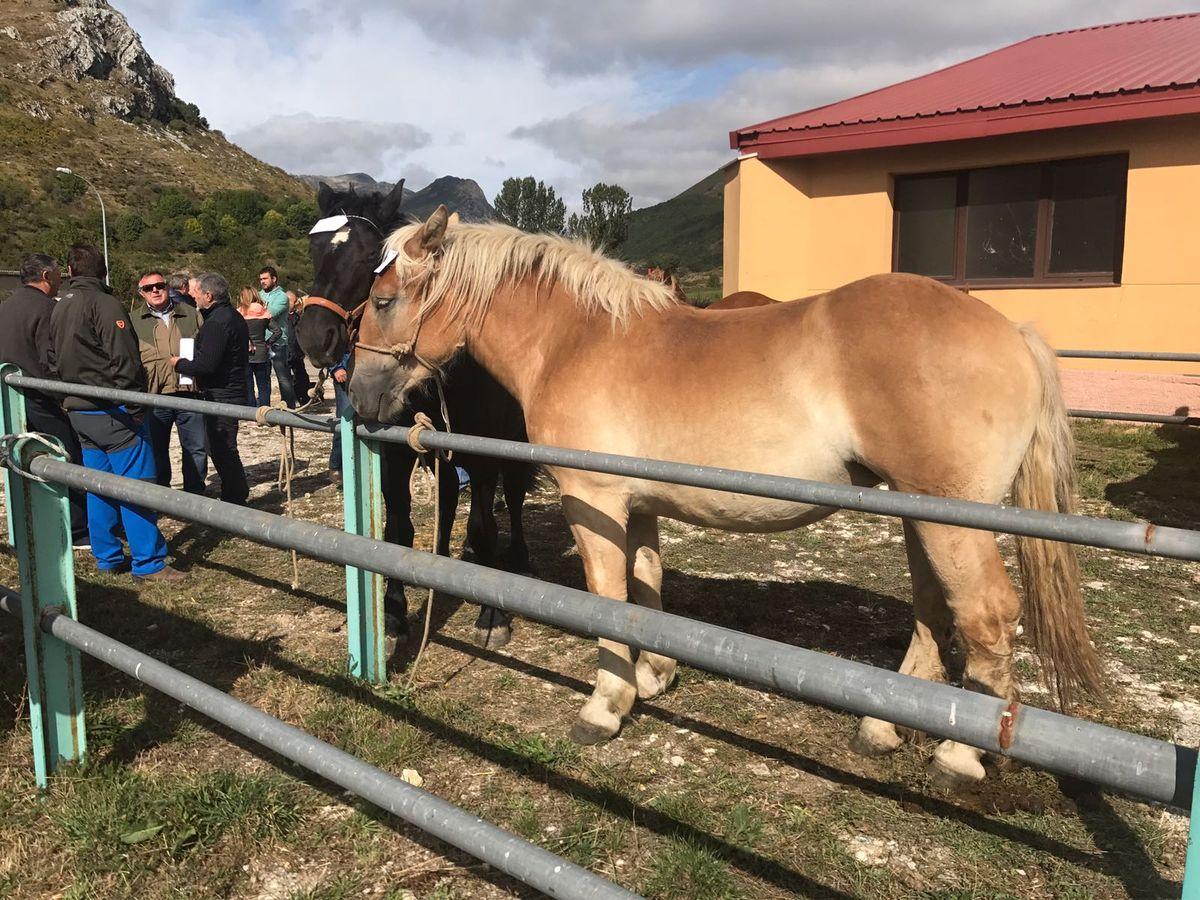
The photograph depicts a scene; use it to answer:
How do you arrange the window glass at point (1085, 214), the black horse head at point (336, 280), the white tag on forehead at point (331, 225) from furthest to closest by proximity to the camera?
the window glass at point (1085, 214) → the white tag on forehead at point (331, 225) → the black horse head at point (336, 280)

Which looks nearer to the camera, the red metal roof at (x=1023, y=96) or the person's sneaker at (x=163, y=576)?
the person's sneaker at (x=163, y=576)

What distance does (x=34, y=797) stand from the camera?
2527 mm

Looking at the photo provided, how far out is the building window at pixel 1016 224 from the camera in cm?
945

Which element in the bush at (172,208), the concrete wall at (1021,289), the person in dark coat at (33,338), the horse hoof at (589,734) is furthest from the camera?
the bush at (172,208)

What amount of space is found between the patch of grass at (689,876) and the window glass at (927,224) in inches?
385

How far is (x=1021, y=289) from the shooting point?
32.2 feet

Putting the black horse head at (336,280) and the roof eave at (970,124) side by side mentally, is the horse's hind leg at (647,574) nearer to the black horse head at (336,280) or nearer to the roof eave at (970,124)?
the black horse head at (336,280)

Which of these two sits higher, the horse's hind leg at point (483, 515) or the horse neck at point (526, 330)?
the horse neck at point (526, 330)

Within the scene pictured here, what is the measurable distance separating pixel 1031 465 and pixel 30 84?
290ft

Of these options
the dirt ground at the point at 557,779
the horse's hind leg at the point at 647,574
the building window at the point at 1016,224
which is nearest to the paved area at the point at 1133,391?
the building window at the point at 1016,224

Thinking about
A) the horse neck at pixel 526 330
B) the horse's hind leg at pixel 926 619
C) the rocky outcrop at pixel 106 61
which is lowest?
the horse's hind leg at pixel 926 619

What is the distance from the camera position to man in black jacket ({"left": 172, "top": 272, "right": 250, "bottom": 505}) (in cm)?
629

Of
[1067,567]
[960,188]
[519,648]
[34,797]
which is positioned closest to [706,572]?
[519,648]

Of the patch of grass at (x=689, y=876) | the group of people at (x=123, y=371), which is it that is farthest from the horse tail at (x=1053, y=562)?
the group of people at (x=123, y=371)
